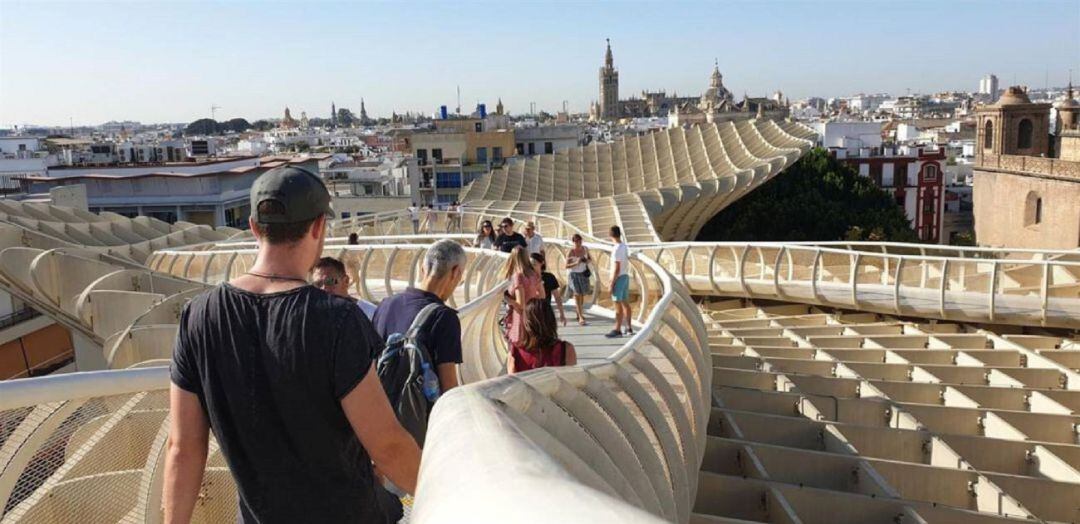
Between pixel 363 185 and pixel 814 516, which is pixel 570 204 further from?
pixel 363 185

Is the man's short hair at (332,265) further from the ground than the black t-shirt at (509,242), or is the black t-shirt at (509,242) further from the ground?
the man's short hair at (332,265)

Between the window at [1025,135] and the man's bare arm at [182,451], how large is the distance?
51.4m

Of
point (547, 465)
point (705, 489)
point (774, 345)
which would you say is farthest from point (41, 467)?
point (774, 345)

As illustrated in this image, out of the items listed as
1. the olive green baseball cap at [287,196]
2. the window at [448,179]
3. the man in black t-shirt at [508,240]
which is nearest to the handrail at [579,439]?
the olive green baseball cap at [287,196]

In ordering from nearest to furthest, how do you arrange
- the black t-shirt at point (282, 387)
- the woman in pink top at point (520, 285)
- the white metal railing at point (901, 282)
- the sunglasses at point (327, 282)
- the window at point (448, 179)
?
1. the black t-shirt at point (282, 387)
2. the sunglasses at point (327, 282)
3. the woman in pink top at point (520, 285)
4. the white metal railing at point (901, 282)
5. the window at point (448, 179)

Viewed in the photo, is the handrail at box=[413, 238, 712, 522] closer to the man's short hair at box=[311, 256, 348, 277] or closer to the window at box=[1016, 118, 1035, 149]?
the man's short hair at box=[311, 256, 348, 277]

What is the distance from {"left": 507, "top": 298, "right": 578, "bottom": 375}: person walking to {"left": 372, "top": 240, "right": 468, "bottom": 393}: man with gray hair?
0.94 m

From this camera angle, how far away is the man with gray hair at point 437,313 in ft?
10.4

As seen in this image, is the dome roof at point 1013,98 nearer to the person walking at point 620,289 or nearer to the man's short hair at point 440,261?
the person walking at point 620,289

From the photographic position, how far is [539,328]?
451 cm

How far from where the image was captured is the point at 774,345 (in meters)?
9.06

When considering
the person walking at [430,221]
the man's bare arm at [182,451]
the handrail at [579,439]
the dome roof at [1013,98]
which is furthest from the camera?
the dome roof at [1013,98]

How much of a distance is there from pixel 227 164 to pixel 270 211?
41.5 metres

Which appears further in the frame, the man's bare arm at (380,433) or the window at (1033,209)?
the window at (1033,209)
